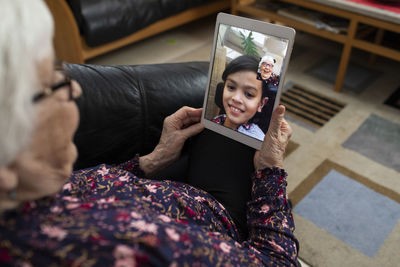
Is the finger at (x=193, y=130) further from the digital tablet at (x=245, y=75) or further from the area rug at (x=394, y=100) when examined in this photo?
the area rug at (x=394, y=100)

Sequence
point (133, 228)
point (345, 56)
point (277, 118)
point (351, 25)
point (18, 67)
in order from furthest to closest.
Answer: point (345, 56) < point (351, 25) < point (277, 118) < point (133, 228) < point (18, 67)

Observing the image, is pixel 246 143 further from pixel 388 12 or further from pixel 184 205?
pixel 388 12

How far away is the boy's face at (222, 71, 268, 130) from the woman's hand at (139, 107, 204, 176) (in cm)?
11

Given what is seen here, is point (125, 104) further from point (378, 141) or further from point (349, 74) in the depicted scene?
point (349, 74)

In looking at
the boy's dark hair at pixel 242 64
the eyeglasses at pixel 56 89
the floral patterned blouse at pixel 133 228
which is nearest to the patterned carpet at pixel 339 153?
the floral patterned blouse at pixel 133 228

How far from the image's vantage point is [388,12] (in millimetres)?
1858

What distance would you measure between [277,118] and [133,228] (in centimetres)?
46

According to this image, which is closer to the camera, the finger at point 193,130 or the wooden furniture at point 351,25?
the finger at point 193,130

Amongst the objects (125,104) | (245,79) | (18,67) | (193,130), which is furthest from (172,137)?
(18,67)

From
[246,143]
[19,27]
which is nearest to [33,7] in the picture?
[19,27]

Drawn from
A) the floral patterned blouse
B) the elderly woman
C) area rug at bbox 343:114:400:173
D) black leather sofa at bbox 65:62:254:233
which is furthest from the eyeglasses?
area rug at bbox 343:114:400:173

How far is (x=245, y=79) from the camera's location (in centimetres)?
93

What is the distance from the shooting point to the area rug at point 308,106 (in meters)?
1.96

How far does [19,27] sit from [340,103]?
1.92 metres
